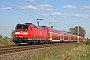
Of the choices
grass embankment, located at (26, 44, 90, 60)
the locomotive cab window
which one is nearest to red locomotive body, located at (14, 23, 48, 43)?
the locomotive cab window

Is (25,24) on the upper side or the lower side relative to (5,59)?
upper

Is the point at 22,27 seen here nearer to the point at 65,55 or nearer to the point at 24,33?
the point at 24,33

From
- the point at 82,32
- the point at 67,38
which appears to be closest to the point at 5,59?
the point at 67,38

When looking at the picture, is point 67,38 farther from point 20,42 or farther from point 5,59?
point 5,59

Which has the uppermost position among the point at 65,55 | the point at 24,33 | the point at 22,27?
the point at 22,27

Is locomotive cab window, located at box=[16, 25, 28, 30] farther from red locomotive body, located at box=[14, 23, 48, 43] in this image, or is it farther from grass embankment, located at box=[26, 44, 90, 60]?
grass embankment, located at box=[26, 44, 90, 60]

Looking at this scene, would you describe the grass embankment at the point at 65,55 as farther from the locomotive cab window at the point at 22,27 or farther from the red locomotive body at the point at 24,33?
the locomotive cab window at the point at 22,27

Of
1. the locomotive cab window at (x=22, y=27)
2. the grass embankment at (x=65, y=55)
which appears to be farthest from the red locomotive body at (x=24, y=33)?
the grass embankment at (x=65, y=55)

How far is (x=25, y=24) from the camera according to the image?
113 feet

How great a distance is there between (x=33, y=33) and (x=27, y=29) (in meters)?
2.43

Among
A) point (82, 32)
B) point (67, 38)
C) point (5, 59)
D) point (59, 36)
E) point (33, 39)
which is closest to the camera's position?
point (5, 59)

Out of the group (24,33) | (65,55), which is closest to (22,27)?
(24,33)

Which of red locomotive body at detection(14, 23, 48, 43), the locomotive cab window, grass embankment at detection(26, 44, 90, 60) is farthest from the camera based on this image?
the locomotive cab window

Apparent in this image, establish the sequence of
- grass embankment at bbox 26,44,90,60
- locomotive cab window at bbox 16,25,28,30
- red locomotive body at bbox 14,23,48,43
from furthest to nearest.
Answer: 1. locomotive cab window at bbox 16,25,28,30
2. red locomotive body at bbox 14,23,48,43
3. grass embankment at bbox 26,44,90,60
